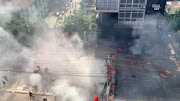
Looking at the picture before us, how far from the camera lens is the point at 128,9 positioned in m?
21.1

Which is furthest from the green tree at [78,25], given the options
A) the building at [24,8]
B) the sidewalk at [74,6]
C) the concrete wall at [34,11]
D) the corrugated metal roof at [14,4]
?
the sidewalk at [74,6]

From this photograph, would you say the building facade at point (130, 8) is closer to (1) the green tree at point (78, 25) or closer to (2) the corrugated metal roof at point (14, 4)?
(1) the green tree at point (78, 25)

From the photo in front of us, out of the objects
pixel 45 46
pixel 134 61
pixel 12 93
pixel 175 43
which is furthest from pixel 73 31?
pixel 175 43

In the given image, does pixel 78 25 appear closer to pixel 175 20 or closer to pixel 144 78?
pixel 144 78

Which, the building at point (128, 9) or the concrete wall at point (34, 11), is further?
the concrete wall at point (34, 11)

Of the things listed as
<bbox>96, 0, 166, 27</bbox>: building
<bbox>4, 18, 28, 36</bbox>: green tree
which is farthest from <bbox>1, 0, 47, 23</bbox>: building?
<bbox>96, 0, 166, 27</bbox>: building

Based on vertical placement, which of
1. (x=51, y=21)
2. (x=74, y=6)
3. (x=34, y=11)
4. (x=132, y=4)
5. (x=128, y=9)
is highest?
(x=132, y=4)

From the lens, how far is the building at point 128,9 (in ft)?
68.5

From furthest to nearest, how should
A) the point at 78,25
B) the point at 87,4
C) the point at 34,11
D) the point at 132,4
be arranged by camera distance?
the point at 87,4, the point at 34,11, the point at 78,25, the point at 132,4

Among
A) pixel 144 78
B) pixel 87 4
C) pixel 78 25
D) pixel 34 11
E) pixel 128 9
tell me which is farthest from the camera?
pixel 87 4

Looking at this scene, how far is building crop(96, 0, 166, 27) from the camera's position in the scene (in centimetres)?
2089

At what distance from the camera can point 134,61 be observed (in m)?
20.3

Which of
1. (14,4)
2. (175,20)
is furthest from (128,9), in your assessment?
(14,4)

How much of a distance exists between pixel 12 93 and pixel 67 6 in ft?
98.9
